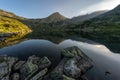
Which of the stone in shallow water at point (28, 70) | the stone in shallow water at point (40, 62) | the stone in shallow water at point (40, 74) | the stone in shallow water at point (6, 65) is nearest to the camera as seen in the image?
the stone in shallow water at point (40, 74)

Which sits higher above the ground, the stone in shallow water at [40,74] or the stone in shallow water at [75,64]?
the stone in shallow water at [75,64]

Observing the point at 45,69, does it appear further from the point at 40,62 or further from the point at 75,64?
the point at 75,64

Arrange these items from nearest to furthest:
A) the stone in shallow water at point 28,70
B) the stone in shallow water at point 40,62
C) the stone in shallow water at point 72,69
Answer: the stone in shallow water at point 72,69 < the stone in shallow water at point 28,70 < the stone in shallow water at point 40,62

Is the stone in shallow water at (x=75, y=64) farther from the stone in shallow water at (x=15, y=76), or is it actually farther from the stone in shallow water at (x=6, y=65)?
the stone in shallow water at (x=6, y=65)

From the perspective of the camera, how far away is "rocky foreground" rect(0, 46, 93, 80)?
40544 millimetres

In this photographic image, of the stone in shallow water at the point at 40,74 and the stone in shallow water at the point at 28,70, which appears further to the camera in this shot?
the stone in shallow water at the point at 28,70

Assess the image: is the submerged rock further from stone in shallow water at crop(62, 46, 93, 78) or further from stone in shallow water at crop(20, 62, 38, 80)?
stone in shallow water at crop(20, 62, 38, 80)

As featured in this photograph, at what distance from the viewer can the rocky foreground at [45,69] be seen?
133 feet

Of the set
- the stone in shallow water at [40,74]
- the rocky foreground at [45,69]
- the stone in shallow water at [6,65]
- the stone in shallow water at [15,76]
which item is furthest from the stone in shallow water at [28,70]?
the stone in shallow water at [6,65]

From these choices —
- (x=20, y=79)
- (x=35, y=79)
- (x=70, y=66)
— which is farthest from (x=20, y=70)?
(x=70, y=66)

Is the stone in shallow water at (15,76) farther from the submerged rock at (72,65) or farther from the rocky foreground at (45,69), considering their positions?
the submerged rock at (72,65)

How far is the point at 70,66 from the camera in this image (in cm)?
4269

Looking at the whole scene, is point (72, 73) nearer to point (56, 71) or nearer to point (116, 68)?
point (56, 71)

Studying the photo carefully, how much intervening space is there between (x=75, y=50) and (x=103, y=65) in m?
11.3
